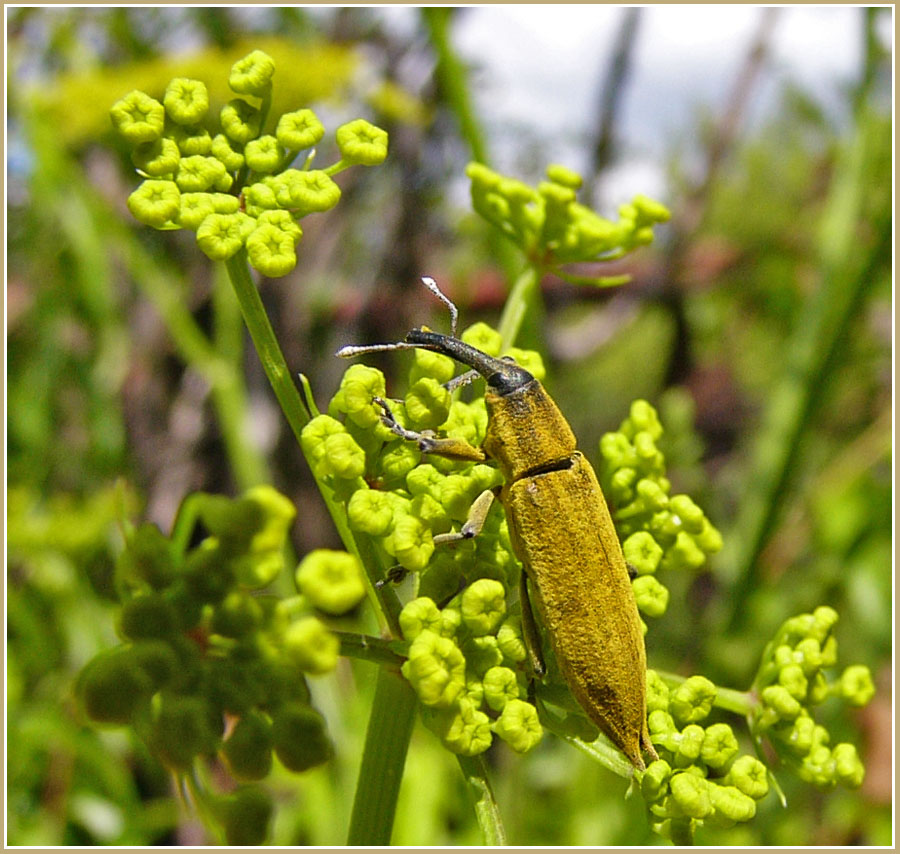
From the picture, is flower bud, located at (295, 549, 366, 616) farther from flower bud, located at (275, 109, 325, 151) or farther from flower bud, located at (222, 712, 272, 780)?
flower bud, located at (275, 109, 325, 151)

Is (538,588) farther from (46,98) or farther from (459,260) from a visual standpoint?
(459,260)

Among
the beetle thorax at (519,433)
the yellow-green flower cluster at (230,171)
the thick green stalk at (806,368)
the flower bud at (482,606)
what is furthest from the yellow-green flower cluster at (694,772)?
the thick green stalk at (806,368)

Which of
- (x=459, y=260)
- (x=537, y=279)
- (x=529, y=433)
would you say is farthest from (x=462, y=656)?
(x=459, y=260)

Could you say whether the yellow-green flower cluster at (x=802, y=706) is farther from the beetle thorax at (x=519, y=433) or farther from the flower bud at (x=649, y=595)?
the beetle thorax at (x=519, y=433)

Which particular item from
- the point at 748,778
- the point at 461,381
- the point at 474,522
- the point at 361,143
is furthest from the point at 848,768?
the point at 361,143

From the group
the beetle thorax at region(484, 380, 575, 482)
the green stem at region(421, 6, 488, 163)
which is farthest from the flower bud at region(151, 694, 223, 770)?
the green stem at region(421, 6, 488, 163)

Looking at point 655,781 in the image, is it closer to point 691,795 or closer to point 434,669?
point 691,795
